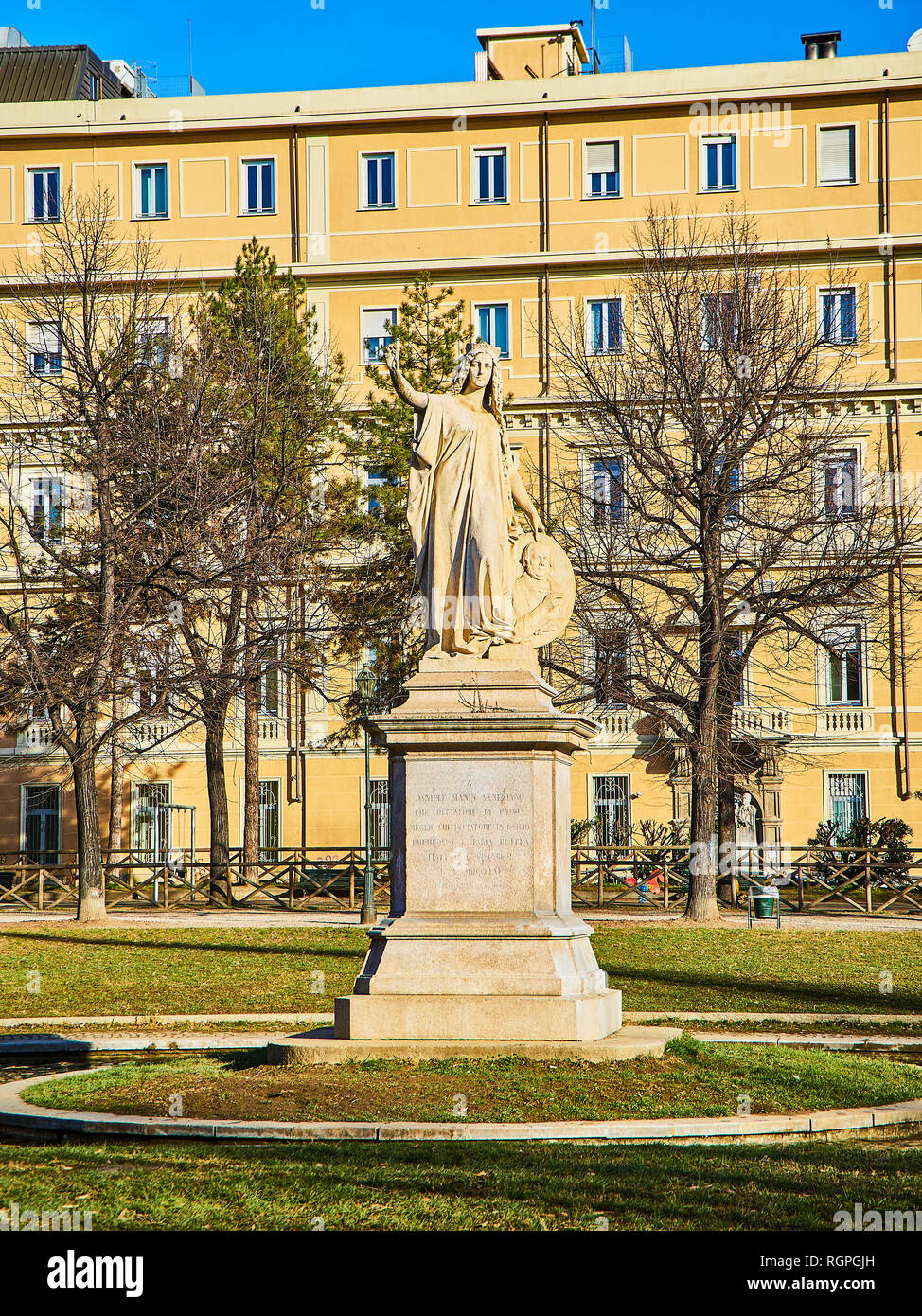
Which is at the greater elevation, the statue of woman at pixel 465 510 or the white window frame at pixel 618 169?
the white window frame at pixel 618 169

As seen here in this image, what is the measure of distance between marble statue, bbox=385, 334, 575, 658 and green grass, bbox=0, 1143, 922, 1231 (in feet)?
15.7

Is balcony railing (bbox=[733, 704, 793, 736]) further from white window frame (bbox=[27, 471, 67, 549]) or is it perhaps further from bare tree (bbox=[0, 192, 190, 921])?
white window frame (bbox=[27, 471, 67, 549])

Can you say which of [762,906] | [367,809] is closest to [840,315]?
[762,906]

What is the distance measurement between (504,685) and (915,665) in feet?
111

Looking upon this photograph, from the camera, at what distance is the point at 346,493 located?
127ft

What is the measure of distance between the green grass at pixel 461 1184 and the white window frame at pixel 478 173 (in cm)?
4127

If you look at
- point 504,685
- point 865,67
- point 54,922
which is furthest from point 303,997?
point 865,67

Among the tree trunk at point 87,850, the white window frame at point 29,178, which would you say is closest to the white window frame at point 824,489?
the tree trunk at point 87,850

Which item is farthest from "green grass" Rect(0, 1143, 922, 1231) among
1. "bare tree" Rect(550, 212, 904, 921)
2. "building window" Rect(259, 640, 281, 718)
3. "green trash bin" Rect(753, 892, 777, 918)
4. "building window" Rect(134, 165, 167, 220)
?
"building window" Rect(134, 165, 167, 220)

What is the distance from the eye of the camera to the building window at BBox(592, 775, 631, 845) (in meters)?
44.3

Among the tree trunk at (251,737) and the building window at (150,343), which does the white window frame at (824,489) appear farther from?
the building window at (150,343)

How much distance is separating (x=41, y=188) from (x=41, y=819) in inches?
771

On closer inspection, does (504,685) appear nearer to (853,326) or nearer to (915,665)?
(853,326)

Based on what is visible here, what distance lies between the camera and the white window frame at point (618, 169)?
45656 millimetres
